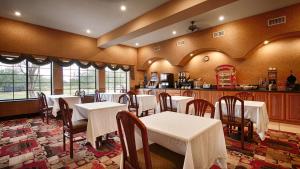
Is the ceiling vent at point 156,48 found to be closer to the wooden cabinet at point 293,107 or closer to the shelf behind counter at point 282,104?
the shelf behind counter at point 282,104

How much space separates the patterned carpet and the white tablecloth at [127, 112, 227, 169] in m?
0.92

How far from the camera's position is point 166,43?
7812 mm

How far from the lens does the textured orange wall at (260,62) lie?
4812mm

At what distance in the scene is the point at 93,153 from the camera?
9.16 ft

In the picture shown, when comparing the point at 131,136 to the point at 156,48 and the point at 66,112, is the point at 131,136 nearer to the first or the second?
the point at 66,112

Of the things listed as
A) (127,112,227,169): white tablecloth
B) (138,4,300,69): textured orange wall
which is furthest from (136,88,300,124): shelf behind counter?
(127,112,227,169): white tablecloth

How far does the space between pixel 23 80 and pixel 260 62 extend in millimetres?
8780

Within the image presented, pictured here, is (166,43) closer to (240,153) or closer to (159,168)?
(240,153)

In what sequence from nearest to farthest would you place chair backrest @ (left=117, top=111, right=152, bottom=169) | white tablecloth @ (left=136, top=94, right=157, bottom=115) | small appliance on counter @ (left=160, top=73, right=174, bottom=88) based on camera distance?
chair backrest @ (left=117, top=111, right=152, bottom=169)
white tablecloth @ (left=136, top=94, right=157, bottom=115)
small appliance on counter @ (left=160, top=73, right=174, bottom=88)

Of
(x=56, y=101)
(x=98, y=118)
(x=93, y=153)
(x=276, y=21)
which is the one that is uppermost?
(x=276, y=21)

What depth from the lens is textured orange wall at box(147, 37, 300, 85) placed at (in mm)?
4812

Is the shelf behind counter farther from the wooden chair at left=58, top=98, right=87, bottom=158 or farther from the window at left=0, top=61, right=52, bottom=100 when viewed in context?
the window at left=0, top=61, right=52, bottom=100

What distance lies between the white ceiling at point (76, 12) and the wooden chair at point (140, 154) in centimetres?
372

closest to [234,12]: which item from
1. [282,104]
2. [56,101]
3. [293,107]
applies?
[282,104]
